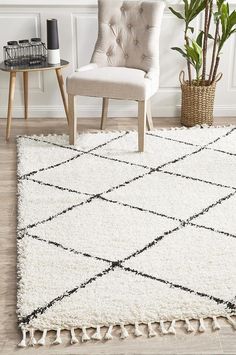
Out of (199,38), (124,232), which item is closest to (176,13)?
(199,38)

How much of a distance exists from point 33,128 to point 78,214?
4.41 feet

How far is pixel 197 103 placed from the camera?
395 cm

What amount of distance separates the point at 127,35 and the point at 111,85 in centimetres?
53

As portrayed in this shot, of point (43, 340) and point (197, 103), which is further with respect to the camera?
point (197, 103)

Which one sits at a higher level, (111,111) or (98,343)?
(111,111)

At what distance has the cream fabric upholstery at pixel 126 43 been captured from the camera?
141 inches

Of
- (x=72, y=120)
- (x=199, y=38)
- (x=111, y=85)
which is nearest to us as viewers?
(x=111, y=85)

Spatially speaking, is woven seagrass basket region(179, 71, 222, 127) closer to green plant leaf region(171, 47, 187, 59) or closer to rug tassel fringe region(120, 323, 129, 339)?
green plant leaf region(171, 47, 187, 59)

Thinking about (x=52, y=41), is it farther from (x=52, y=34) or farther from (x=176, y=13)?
(x=176, y=13)

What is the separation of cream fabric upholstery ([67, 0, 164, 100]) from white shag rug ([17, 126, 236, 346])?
406 mm

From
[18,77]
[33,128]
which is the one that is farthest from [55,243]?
[18,77]

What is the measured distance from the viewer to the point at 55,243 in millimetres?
2539

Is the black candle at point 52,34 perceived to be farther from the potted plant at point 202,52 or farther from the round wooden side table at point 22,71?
the potted plant at point 202,52

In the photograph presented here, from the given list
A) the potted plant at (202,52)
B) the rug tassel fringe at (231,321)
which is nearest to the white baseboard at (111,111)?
the potted plant at (202,52)
